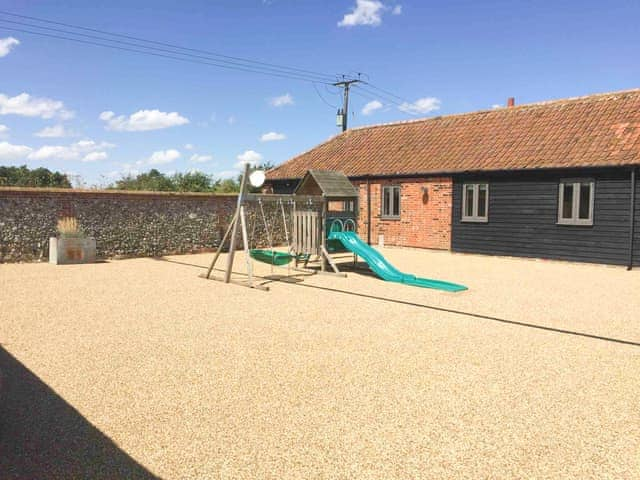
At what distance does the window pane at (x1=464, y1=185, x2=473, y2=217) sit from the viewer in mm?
16891

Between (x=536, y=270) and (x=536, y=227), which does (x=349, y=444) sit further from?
(x=536, y=227)

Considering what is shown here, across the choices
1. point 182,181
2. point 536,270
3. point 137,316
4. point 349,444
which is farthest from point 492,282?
point 182,181

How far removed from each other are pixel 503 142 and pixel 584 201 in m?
3.61

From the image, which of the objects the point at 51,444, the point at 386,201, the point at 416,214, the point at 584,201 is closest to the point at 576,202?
the point at 584,201

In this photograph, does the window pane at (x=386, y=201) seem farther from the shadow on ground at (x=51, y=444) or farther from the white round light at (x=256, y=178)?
the shadow on ground at (x=51, y=444)

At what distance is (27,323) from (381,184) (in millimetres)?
14285

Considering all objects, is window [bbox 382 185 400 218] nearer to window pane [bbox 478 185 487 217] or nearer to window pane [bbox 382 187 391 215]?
window pane [bbox 382 187 391 215]

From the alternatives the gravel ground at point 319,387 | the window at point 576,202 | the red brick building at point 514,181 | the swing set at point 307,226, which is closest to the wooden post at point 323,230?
the swing set at point 307,226

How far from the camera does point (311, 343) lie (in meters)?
6.13

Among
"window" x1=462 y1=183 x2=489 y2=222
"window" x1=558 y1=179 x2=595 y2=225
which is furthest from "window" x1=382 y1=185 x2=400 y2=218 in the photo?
"window" x1=558 y1=179 x2=595 y2=225

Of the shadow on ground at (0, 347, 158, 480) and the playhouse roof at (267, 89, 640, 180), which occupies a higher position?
the playhouse roof at (267, 89, 640, 180)

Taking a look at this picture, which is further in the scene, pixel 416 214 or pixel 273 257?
pixel 416 214

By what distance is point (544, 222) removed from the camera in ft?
49.4

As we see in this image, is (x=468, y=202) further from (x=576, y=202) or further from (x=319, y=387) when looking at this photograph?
(x=319, y=387)
